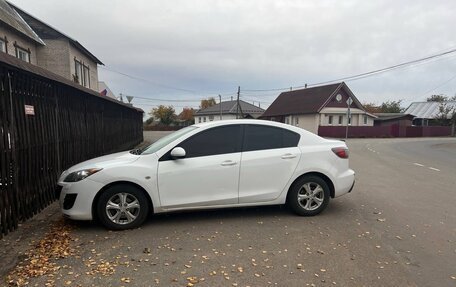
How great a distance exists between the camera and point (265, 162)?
587 cm

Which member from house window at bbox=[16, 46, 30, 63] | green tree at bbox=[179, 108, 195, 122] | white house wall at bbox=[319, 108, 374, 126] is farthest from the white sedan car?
green tree at bbox=[179, 108, 195, 122]

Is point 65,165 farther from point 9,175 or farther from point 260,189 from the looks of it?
point 260,189

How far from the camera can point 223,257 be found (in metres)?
4.36

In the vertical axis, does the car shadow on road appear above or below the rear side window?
below

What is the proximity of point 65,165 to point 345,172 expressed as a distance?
569cm

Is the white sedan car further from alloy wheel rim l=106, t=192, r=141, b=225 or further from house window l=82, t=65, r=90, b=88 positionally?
house window l=82, t=65, r=90, b=88

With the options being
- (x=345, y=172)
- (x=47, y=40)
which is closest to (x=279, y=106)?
(x=47, y=40)

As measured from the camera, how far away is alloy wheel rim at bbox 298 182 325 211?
6.07 m

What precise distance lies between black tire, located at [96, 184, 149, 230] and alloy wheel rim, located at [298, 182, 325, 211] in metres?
2.51

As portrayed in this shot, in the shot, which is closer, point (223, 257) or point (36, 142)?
point (223, 257)

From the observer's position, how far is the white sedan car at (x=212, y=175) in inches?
209

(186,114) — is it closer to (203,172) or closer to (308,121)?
(308,121)

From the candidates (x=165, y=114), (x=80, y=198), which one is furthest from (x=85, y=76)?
(x=165, y=114)

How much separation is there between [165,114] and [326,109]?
166 feet
